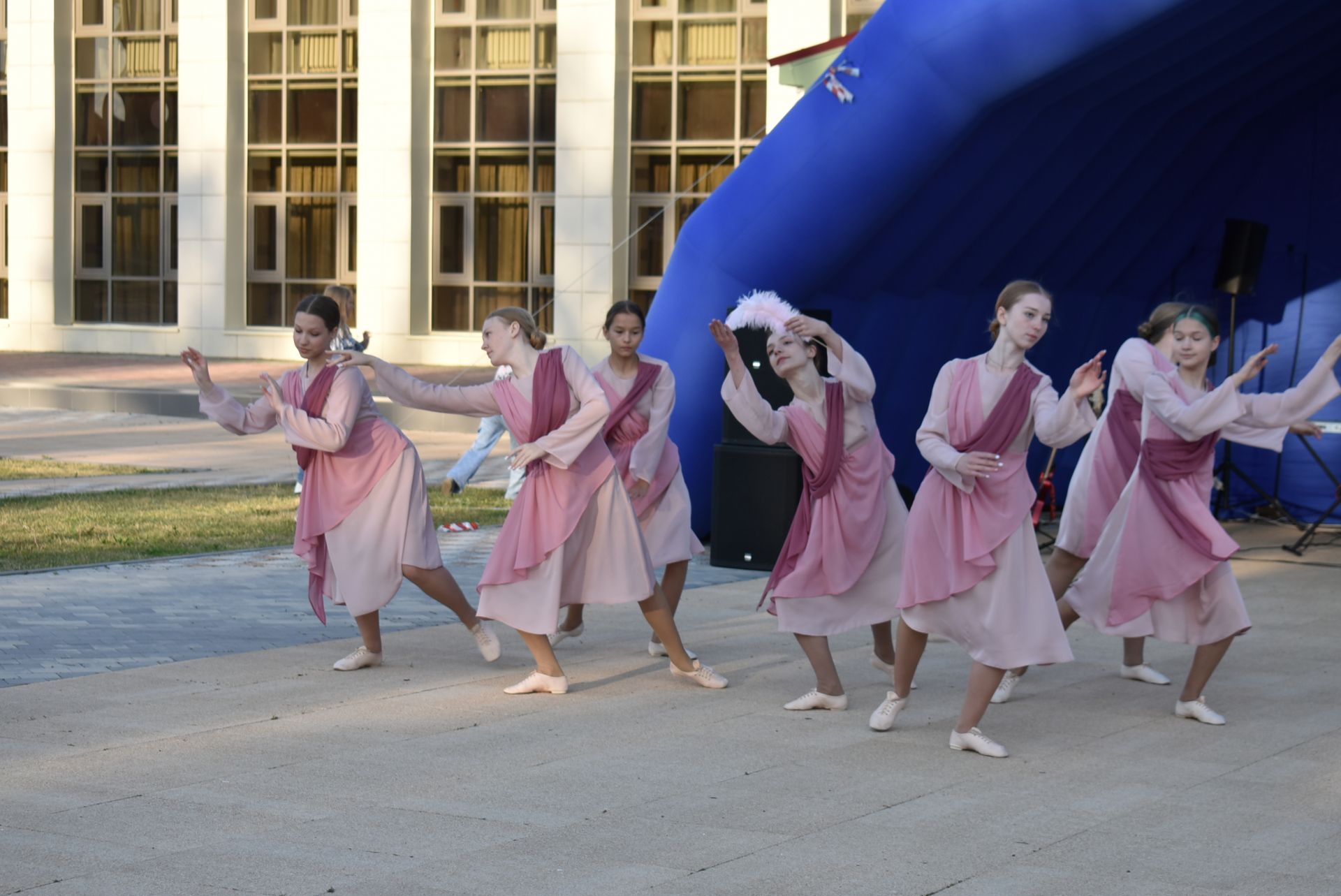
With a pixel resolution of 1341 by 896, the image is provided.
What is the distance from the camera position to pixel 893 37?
9.57 metres

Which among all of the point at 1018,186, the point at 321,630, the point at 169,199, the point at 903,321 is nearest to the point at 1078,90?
the point at 1018,186

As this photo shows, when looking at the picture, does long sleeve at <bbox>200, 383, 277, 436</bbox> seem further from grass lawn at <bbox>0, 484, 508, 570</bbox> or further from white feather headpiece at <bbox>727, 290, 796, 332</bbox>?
grass lawn at <bbox>0, 484, 508, 570</bbox>

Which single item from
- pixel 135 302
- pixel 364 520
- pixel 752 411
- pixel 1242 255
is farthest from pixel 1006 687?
pixel 135 302

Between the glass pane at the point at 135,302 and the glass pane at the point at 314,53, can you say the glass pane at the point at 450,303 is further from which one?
the glass pane at the point at 135,302

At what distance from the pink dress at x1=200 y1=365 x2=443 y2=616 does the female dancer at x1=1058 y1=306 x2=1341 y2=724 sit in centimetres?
279

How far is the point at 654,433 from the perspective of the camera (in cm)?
767

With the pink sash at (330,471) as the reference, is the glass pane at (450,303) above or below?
above

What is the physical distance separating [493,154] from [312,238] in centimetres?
375

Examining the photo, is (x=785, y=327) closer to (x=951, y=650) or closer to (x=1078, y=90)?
(x=951, y=650)

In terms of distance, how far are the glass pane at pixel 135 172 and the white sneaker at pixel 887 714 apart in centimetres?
2673

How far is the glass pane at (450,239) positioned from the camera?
2817 centimetres

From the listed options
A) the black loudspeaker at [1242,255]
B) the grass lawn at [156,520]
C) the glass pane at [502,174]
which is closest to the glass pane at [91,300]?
the glass pane at [502,174]

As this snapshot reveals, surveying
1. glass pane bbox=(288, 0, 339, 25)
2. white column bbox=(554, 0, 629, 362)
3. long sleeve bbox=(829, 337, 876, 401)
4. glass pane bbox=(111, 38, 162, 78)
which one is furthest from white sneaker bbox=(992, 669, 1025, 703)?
glass pane bbox=(111, 38, 162, 78)

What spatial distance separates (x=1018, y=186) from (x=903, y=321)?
1172 mm
